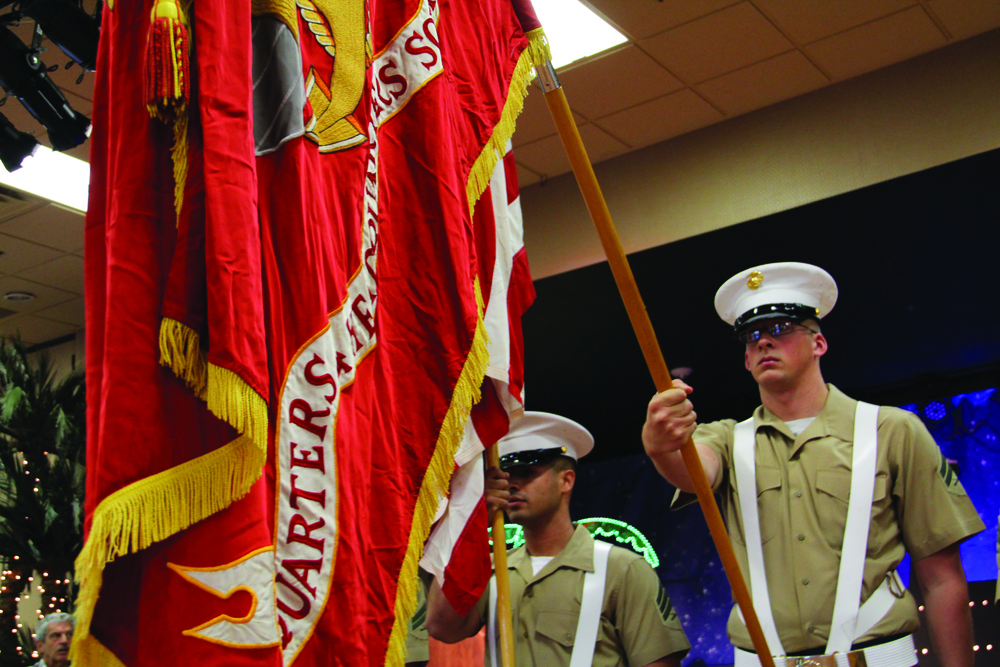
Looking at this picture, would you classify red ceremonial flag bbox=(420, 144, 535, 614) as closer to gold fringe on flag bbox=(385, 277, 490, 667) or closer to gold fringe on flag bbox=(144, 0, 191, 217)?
gold fringe on flag bbox=(385, 277, 490, 667)

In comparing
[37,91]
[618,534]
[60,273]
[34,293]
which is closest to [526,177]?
[37,91]

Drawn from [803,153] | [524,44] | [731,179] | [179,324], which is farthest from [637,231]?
[179,324]

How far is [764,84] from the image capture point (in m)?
4.79

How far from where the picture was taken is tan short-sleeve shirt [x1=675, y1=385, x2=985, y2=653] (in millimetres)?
1891

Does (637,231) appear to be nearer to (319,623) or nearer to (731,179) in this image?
(731,179)

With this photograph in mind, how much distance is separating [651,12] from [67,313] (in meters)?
4.94

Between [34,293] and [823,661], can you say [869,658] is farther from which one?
[34,293]

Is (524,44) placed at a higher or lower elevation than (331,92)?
higher

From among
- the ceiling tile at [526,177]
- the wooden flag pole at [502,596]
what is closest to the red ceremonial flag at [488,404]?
the wooden flag pole at [502,596]

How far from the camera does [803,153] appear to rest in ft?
16.0

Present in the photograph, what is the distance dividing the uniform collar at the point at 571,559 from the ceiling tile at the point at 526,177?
3097 mm

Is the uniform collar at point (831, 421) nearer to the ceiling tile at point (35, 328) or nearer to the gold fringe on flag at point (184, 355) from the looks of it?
the gold fringe on flag at point (184, 355)

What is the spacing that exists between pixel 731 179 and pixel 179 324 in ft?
14.7

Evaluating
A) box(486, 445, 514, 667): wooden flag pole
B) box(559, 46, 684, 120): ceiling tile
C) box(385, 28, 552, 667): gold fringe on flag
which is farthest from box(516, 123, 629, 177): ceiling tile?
box(486, 445, 514, 667): wooden flag pole
